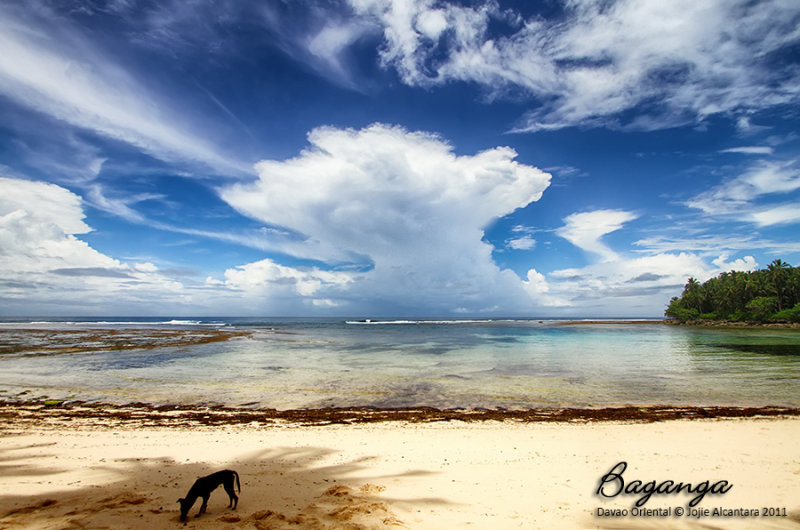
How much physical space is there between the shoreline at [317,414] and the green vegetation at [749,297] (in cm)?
12025

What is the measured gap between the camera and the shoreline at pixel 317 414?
14.7 m

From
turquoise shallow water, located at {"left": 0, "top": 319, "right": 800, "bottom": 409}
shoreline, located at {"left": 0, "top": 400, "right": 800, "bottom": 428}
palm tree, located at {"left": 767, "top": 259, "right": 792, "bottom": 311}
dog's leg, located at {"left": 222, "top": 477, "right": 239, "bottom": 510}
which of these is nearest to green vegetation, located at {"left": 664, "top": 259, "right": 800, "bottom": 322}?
palm tree, located at {"left": 767, "top": 259, "right": 792, "bottom": 311}

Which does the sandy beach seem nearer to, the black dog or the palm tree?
the black dog

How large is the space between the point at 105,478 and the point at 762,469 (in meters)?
16.1

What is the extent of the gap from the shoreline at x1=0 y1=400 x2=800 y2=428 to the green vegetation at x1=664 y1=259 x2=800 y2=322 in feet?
395

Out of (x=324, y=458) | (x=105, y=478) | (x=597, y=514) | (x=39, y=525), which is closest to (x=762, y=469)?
(x=597, y=514)

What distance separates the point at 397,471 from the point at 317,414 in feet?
27.7

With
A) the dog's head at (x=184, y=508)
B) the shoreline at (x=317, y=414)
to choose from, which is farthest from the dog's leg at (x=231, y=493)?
the shoreline at (x=317, y=414)

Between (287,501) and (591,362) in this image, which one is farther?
(591,362)

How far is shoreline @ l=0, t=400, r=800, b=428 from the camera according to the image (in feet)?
48.2

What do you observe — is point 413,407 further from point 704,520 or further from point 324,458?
point 704,520

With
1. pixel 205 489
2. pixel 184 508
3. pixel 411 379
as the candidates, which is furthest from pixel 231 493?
pixel 411 379

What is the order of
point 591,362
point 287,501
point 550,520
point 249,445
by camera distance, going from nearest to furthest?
point 550,520 → point 287,501 → point 249,445 → point 591,362

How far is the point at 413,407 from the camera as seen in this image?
1780 cm
